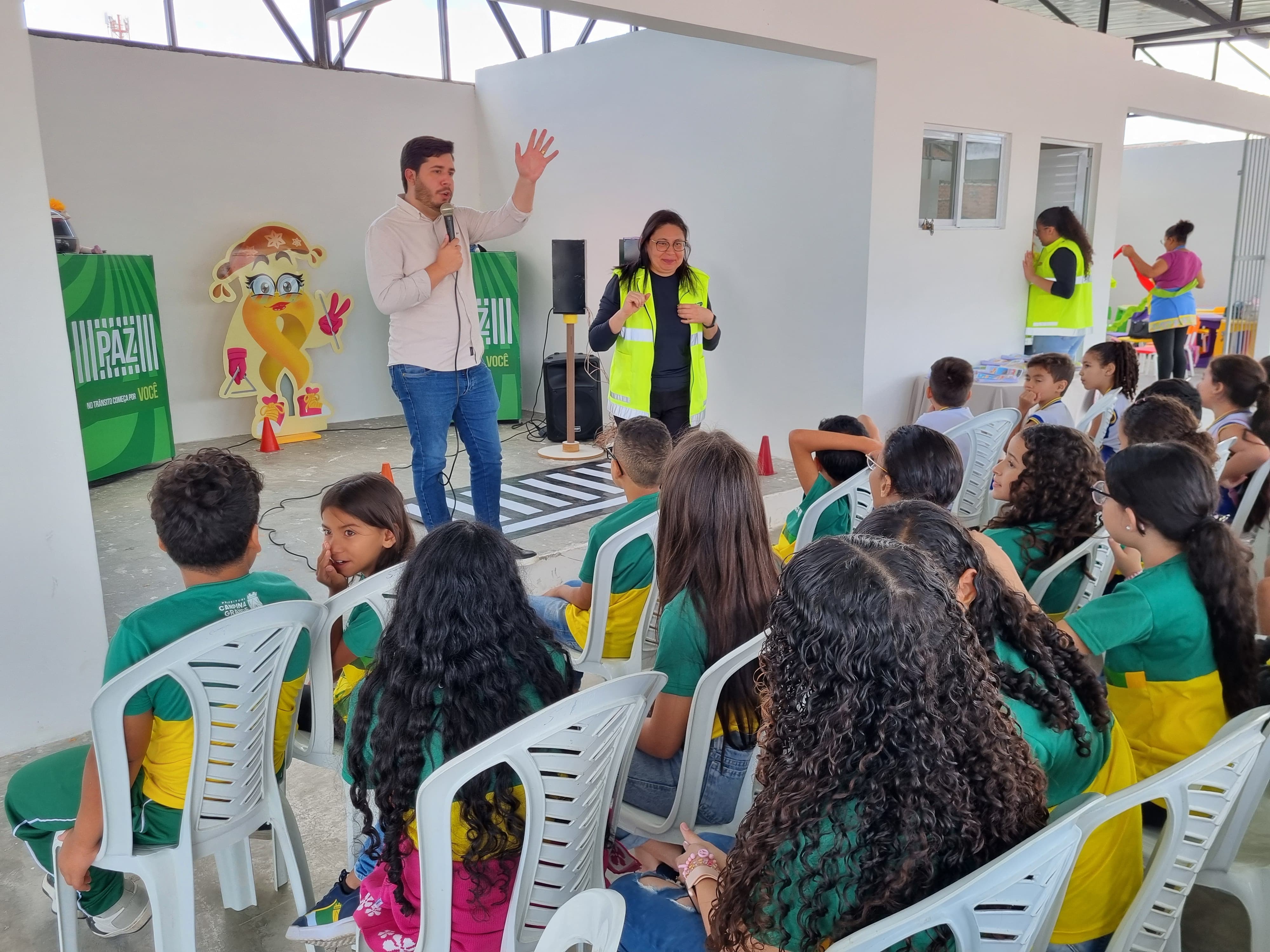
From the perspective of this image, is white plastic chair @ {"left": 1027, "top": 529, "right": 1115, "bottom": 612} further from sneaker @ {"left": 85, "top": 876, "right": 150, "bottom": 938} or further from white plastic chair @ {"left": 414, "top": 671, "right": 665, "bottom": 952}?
sneaker @ {"left": 85, "top": 876, "right": 150, "bottom": 938}

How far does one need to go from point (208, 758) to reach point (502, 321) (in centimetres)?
574

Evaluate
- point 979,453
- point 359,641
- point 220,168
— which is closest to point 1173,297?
point 979,453

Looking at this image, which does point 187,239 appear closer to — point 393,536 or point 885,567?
point 393,536

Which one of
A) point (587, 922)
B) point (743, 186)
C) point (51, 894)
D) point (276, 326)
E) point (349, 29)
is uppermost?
point (349, 29)

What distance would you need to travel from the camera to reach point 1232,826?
1.47 metres

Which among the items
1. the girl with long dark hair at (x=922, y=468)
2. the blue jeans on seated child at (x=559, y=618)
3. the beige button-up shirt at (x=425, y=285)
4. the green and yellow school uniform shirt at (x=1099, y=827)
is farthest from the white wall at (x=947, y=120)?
the green and yellow school uniform shirt at (x=1099, y=827)

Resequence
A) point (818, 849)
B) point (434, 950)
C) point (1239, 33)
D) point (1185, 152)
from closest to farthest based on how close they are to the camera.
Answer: point (818, 849)
point (434, 950)
point (1239, 33)
point (1185, 152)

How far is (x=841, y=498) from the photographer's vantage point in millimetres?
2756

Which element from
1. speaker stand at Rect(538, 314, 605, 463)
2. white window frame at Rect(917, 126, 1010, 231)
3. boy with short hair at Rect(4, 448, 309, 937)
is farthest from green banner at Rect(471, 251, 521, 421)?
boy with short hair at Rect(4, 448, 309, 937)

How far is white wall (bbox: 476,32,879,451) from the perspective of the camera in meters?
5.21

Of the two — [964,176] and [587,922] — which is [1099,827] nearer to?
[587,922]

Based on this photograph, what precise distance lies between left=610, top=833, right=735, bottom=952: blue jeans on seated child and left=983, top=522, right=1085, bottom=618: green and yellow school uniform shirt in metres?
1.31

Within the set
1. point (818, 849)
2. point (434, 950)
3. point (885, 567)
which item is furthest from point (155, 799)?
point (885, 567)

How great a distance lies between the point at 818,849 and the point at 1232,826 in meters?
0.89
